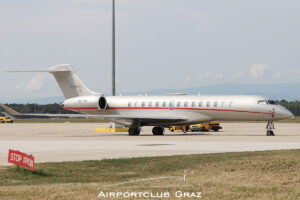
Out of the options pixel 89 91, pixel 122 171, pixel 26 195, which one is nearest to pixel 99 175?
pixel 122 171

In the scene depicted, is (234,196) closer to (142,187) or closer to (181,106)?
(142,187)

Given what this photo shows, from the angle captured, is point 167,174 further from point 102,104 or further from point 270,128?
point 102,104

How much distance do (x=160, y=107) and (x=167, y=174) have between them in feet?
109

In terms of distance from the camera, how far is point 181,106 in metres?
48.8

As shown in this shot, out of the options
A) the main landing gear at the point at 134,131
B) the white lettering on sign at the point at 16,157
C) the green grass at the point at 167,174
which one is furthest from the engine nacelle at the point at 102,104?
the white lettering on sign at the point at 16,157

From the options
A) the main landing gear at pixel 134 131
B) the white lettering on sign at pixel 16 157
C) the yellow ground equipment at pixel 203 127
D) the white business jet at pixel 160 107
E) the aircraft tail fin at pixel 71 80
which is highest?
the aircraft tail fin at pixel 71 80

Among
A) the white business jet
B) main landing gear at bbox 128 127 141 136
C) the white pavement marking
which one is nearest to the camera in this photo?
the white pavement marking

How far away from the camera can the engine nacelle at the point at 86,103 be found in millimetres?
51969

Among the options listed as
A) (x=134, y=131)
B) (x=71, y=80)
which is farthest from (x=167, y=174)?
(x=71, y=80)

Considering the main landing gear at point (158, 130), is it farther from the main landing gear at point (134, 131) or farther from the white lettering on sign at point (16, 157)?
the white lettering on sign at point (16, 157)

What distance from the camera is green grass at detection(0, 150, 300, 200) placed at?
12859mm

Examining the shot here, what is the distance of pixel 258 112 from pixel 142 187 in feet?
106

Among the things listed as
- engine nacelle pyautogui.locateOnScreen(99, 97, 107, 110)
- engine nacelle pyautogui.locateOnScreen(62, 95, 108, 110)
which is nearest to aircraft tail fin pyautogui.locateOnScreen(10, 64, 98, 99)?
engine nacelle pyautogui.locateOnScreen(62, 95, 108, 110)

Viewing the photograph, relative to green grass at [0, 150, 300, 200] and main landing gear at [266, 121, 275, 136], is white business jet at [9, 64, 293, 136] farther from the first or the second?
green grass at [0, 150, 300, 200]
